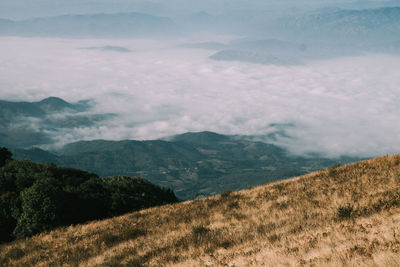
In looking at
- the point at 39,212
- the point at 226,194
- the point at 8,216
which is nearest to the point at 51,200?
the point at 39,212

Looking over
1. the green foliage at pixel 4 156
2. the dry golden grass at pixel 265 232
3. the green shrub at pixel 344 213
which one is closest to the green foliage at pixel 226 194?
the dry golden grass at pixel 265 232

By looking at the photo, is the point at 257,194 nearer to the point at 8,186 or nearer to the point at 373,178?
the point at 373,178

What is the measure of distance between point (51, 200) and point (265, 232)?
18917 millimetres

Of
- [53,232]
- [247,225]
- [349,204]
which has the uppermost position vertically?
[349,204]

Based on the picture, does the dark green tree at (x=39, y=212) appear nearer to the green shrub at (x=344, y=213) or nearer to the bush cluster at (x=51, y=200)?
the bush cluster at (x=51, y=200)

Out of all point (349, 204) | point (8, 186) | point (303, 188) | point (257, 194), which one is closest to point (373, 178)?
point (303, 188)

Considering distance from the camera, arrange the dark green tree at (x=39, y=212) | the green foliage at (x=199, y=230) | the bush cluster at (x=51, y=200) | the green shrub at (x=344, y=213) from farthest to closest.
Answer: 1. the bush cluster at (x=51, y=200)
2. the dark green tree at (x=39, y=212)
3. the green foliage at (x=199, y=230)
4. the green shrub at (x=344, y=213)

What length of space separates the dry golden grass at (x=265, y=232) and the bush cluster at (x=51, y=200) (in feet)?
14.3

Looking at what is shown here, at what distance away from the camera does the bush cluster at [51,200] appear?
23328 mm

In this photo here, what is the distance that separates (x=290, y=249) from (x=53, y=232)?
16552mm

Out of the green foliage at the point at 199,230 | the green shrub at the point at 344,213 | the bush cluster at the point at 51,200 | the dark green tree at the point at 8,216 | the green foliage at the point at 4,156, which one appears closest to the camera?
the green shrub at the point at 344,213

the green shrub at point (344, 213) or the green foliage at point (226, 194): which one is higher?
the green shrub at point (344, 213)

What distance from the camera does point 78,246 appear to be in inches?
599

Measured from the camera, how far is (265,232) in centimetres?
1177
